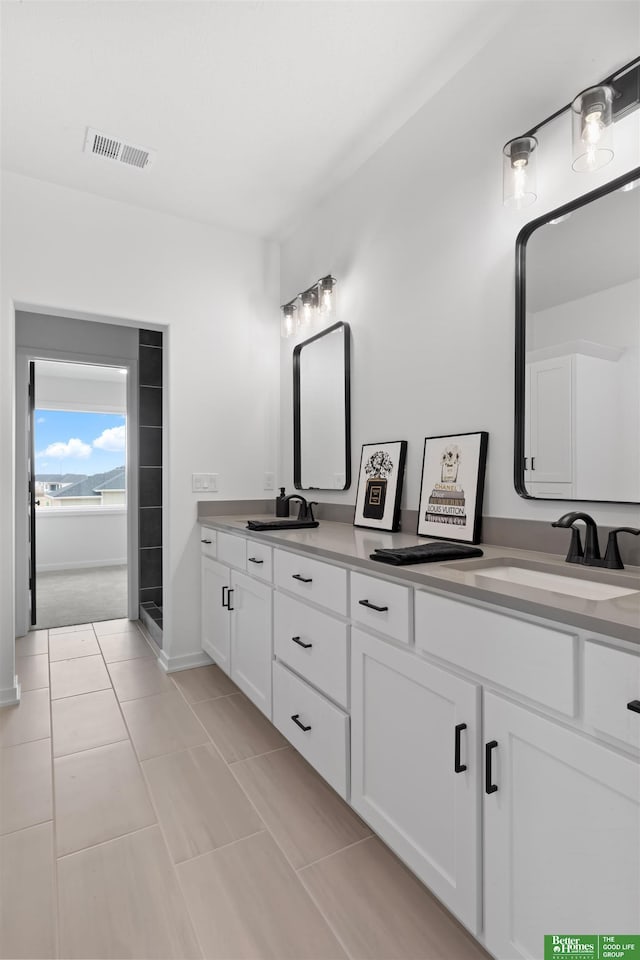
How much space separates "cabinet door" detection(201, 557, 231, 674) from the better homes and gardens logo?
186 centimetres

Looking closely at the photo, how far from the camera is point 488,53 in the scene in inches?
70.1

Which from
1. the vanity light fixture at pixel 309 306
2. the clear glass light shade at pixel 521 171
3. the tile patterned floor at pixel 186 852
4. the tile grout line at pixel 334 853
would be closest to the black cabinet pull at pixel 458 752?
the tile patterned floor at pixel 186 852

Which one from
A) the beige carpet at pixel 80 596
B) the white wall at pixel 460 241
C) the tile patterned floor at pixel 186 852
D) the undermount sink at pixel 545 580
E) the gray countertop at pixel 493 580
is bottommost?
the beige carpet at pixel 80 596

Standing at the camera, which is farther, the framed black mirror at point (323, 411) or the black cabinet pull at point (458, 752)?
the framed black mirror at point (323, 411)

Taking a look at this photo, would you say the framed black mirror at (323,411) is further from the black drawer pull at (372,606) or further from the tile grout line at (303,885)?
the tile grout line at (303,885)

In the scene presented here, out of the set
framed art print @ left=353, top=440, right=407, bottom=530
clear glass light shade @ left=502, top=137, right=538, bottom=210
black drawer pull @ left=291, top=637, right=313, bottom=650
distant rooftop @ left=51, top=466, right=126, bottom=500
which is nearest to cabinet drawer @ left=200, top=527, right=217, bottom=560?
framed art print @ left=353, top=440, right=407, bottom=530

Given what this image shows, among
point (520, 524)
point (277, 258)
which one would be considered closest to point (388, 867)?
point (520, 524)

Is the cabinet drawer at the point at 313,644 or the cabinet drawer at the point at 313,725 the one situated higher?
the cabinet drawer at the point at 313,644

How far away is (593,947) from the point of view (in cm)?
88

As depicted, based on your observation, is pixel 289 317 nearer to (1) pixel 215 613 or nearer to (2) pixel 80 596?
(1) pixel 215 613

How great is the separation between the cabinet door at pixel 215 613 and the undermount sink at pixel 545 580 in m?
1.45

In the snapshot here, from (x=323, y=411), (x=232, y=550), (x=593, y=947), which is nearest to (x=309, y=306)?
(x=323, y=411)

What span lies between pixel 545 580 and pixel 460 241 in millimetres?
1291

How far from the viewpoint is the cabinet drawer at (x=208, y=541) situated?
2.80 m
